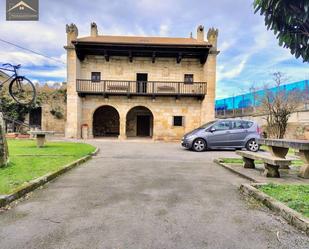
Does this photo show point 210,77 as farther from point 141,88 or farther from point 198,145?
point 198,145

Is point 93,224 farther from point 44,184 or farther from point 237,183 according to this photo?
point 237,183

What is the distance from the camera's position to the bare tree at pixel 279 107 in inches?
697

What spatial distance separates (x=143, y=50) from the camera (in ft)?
73.0

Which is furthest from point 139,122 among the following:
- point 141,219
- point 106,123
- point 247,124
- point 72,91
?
point 141,219

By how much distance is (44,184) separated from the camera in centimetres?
573

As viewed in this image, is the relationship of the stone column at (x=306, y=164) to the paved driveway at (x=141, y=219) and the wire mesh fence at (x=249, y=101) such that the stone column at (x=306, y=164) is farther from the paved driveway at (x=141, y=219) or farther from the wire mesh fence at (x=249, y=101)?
the wire mesh fence at (x=249, y=101)

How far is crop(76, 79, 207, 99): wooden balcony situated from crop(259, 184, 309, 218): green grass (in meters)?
17.2

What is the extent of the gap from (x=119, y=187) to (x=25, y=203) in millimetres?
1823

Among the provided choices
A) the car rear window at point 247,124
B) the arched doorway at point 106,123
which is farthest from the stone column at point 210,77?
the arched doorway at point 106,123

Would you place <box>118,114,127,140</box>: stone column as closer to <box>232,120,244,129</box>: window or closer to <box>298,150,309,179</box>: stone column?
<box>232,120,244,129</box>: window

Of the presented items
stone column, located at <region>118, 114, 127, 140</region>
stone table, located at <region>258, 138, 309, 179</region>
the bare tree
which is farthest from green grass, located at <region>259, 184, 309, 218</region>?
stone column, located at <region>118, 114, 127, 140</region>

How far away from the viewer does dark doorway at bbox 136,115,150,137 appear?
2617 centimetres

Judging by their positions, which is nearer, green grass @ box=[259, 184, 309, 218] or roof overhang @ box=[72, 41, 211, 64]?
green grass @ box=[259, 184, 309, 218]

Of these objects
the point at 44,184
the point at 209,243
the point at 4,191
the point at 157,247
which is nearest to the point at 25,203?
the point at 4,191
